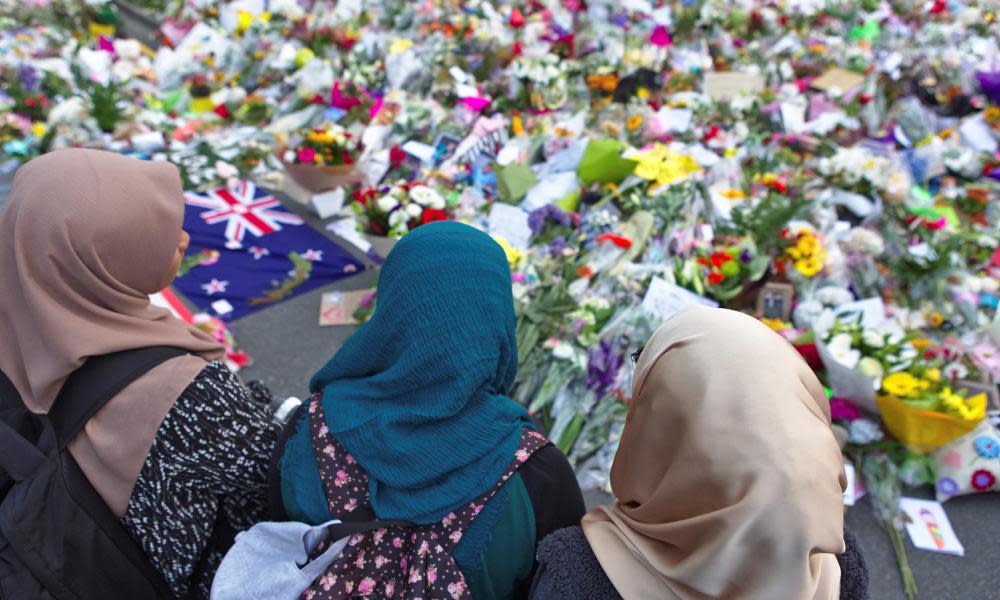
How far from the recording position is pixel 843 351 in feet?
8.89

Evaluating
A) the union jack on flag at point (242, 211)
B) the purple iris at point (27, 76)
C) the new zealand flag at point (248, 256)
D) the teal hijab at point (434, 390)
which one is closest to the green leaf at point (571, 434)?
the teal hijab at point (434, 390)

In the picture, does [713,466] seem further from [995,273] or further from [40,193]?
[995,273]

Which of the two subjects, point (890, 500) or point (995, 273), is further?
point (995, 273)

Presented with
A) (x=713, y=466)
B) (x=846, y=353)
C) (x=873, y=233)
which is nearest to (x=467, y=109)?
(x=873, y=233)

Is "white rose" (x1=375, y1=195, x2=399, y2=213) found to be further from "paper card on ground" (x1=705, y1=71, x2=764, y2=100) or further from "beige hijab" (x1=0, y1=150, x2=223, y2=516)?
"paper card on ground" (x1=705, y1=71, x2=764, y2=100)

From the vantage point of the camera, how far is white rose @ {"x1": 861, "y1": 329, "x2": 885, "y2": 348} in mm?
2664

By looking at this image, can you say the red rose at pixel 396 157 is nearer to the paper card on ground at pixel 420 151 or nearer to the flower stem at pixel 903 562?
the paper card on ground at pixel 420 151

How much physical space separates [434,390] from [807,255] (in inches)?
105

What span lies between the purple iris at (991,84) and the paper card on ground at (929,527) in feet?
13.2

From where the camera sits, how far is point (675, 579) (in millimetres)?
1043

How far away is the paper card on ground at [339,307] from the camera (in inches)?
143

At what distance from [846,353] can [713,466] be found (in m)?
2.05

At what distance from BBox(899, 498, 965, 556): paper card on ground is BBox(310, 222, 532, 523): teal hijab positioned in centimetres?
212

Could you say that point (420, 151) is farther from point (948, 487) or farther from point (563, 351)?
point (948, 487)
